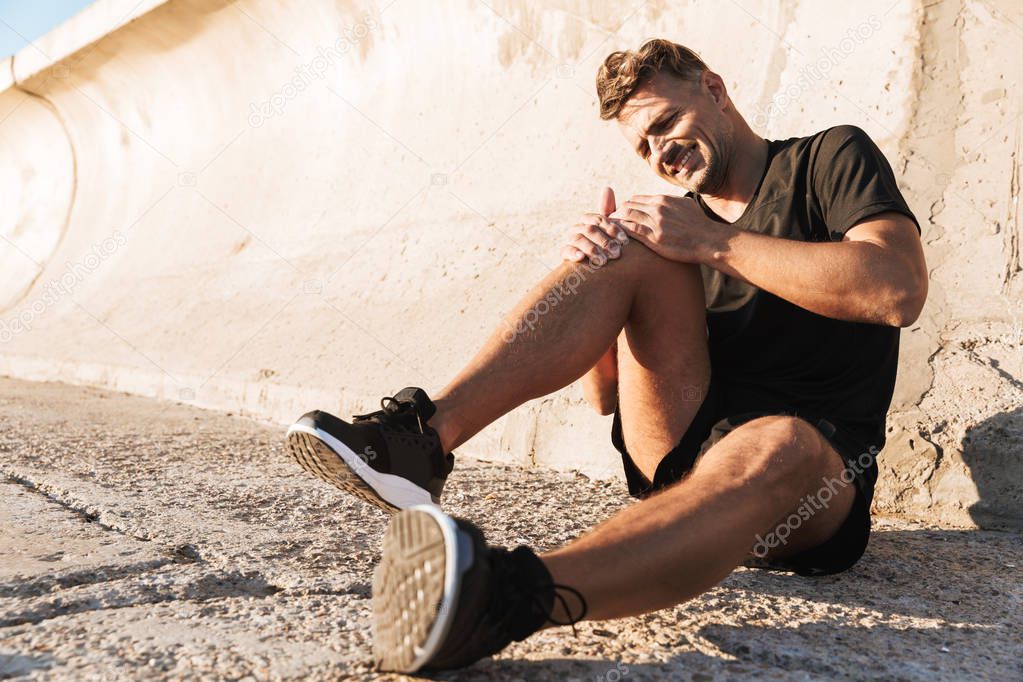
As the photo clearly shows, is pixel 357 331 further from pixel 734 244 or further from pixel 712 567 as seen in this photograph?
pixel 712 567

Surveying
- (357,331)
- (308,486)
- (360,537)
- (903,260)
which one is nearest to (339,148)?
(357,331)

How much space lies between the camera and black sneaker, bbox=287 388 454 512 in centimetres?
145

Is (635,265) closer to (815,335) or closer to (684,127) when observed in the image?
(815,335)

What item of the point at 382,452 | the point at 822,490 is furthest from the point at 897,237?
the point at 382,452

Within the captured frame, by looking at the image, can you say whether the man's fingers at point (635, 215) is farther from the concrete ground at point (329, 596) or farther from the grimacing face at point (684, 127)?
the concrete ground at point (329, 596)

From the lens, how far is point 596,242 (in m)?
1.70

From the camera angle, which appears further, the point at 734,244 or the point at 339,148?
the point at 339,148

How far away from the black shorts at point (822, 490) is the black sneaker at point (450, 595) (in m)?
0.56

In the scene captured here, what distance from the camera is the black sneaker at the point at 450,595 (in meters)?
1.01

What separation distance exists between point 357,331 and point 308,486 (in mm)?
1564

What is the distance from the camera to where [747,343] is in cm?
179

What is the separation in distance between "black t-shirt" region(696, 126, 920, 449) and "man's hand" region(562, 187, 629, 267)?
0.99 feet

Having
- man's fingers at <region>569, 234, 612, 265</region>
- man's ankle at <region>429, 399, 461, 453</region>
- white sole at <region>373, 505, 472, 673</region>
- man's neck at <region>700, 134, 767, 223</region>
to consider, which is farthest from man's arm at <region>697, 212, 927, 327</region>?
white sole at <region>373, 505, 472, 673</region>

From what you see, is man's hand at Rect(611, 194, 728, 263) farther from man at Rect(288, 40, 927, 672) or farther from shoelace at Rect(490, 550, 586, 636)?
shoelace at Rect(490, 550, 586, 636)
